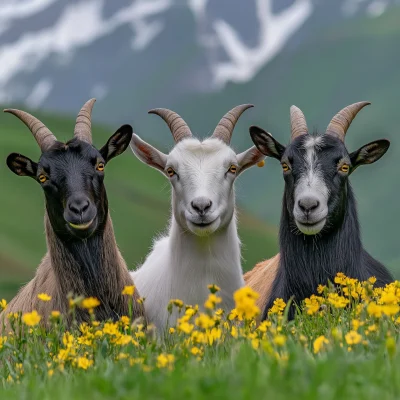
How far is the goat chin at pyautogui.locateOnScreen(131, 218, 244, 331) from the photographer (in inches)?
350

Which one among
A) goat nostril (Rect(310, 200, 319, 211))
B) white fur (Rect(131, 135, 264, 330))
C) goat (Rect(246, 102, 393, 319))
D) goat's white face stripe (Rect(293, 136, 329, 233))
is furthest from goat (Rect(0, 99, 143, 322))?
goat nostril (Rect(310, 200, 319, 211))

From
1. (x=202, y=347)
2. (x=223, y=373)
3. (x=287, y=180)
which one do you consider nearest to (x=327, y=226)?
(x=287, y=180)

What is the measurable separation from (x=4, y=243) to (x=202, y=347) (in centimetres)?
3985

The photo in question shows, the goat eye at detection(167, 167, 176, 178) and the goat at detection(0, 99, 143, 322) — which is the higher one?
the goat eye at detection(167, 167, 176, 178)

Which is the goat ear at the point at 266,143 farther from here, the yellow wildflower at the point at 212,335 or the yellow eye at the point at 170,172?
the yellow wildflower at the point at 212,335

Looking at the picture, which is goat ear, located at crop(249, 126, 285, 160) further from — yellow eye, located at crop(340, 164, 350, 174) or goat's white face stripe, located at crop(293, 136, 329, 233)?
yellow eye, located at crop(340, 164, 350, 174)

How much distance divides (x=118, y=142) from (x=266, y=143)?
4.98 ft

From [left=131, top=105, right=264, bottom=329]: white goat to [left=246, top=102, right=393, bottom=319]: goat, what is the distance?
0.46 metres

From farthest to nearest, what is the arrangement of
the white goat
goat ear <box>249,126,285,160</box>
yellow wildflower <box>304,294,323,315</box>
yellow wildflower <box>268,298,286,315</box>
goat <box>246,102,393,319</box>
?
goat ear <box>249,126,285,160</box>, the white goat, goat <box>246,102,393,319</box>, yellow wildflower <box>268,298,286,315</box>, yellow wildflower <box>304,294,323,315</box>

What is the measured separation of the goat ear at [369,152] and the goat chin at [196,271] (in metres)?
1.42

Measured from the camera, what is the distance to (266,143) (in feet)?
29.6

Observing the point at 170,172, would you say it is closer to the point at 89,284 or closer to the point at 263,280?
the point at 89,284

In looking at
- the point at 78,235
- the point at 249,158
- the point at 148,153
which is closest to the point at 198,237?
the point at 249,158

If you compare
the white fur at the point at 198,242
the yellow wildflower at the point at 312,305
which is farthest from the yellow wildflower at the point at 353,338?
the white fur at the point at 198,242
